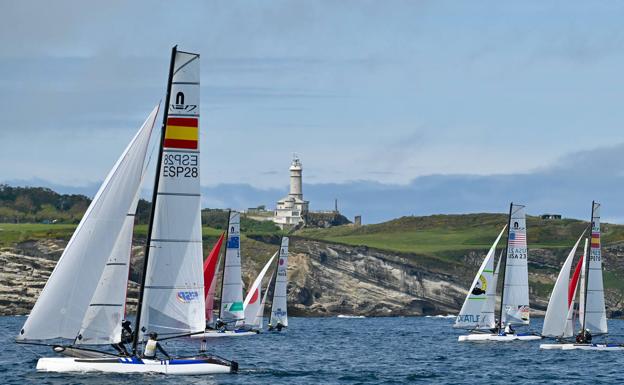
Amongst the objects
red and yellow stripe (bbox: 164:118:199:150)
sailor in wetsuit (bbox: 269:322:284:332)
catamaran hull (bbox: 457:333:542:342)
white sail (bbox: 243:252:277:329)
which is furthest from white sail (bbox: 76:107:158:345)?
sailor in wetsuit (bbox: 269:322:284:332)


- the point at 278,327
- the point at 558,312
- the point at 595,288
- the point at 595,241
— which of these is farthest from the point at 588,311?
the point at 278,327

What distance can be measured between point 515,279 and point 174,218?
117 ft

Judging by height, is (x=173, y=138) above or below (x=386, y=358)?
above

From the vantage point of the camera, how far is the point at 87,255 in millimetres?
34906

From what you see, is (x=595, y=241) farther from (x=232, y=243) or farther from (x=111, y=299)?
(x=111, y=299)

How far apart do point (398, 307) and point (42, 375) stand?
100 m

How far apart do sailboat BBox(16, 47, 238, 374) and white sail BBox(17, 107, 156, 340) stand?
0.09ft

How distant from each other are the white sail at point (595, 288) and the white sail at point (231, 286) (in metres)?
19.5

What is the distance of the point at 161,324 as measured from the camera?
35.6 meters

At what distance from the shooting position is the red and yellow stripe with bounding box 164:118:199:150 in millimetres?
→ 35438

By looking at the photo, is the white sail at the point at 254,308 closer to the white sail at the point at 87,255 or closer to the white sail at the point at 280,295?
the white sail at the point at 280,295

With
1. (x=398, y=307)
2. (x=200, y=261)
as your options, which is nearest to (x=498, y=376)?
(x=200, y=261)

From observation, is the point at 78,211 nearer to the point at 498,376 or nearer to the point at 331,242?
the point at 331,242

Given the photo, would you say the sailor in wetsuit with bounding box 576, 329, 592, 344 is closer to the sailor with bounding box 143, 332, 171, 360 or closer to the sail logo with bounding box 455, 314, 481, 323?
the sail logo with bounding box 455, 314, 481, 323
